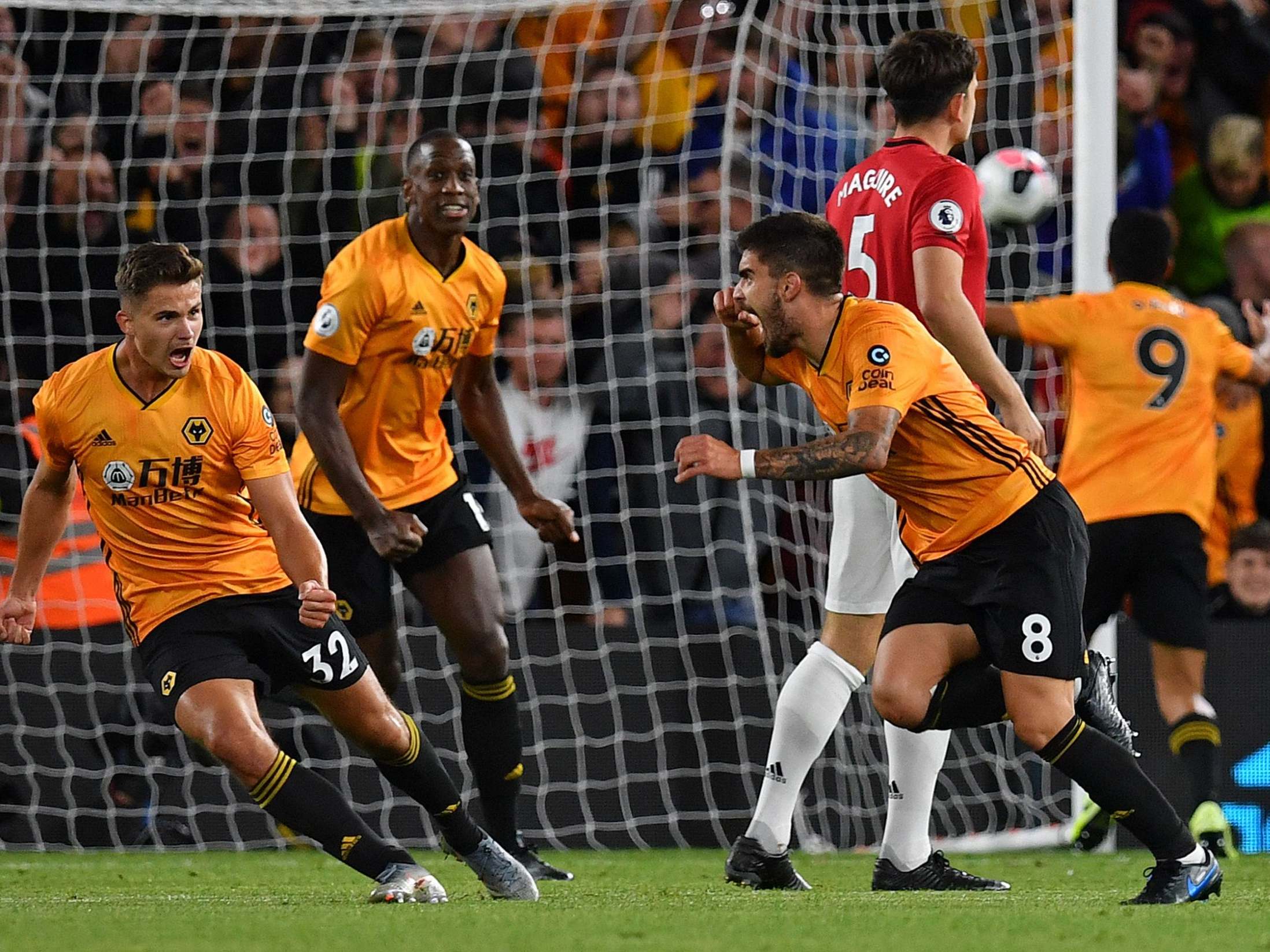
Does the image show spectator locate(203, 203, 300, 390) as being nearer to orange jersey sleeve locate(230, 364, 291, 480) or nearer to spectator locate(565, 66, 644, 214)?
spectator locate(565, 66, 644, 214)

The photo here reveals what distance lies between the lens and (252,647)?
444 centimetres

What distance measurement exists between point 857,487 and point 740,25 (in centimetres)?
304

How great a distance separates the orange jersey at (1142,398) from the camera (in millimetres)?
6234

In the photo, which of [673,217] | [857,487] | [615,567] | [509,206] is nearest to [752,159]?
[673,217]

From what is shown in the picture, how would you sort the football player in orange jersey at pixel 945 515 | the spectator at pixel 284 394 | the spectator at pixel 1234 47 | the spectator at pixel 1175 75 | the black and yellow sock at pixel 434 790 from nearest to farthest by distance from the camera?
the football player in orange jersey at pixel 945 515 < the black and yellow sock at pixel 434 790 < the spectator at pixel 284 394 < the spectator at pixel 1175 75 < the spectator at pixel 1234 47

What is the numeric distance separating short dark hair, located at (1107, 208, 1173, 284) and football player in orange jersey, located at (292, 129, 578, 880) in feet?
7.30

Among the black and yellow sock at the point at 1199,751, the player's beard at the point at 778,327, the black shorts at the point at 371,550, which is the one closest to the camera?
the player's beard at the point at 778,327

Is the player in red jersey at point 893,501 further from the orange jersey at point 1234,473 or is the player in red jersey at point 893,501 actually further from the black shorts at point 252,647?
the orange jersey at point 1234,473

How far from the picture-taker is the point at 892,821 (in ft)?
15.4

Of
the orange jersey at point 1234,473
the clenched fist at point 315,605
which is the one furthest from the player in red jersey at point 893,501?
the orange jersey at point 1234,473

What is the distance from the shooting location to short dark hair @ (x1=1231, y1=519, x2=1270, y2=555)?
695 cm

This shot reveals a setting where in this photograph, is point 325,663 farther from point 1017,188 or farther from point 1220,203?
point 1220,203

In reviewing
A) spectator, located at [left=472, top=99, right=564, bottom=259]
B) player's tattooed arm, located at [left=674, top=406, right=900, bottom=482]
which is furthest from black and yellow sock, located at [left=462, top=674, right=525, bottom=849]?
spectator, located at [left=472, top=99, right=564, bottom=259]

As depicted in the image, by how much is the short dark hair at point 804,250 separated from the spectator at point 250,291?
4.03 metres
